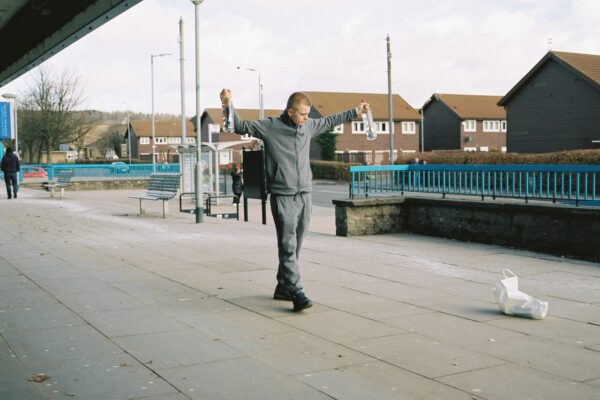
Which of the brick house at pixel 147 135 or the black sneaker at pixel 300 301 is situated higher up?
the brick house at pixel 147 135

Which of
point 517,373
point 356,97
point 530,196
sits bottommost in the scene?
point 517,373

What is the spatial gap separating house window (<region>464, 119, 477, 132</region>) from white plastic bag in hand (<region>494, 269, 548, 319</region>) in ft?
234

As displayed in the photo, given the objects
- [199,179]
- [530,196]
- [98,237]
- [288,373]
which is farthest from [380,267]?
[199,179]

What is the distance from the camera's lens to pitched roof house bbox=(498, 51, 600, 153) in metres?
42.5

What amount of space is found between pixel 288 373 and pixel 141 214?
14171 millimetres

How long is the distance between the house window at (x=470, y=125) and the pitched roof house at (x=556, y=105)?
27088 millimetres

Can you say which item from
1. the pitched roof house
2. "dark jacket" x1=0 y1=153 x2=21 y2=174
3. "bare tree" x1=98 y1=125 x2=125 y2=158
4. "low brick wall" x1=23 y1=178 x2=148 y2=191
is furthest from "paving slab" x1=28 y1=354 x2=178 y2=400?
"bare tree" x1=98 y1=125 x2=125 y2=158

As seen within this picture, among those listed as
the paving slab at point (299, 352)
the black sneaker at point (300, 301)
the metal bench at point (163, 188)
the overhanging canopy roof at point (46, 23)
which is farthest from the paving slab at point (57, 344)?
the metal bench at point (163, 188)

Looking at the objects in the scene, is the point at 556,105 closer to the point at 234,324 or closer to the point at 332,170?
the point at 332,170

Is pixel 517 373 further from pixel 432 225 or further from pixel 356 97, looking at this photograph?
pixel 356 97

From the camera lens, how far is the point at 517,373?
443 centimetres

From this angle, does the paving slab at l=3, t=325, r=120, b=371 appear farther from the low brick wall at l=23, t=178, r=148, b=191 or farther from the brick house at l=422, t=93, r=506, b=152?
the brick house at l=422, t=93, r=506, b=152

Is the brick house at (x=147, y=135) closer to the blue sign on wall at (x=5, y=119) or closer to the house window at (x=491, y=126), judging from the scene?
the house window at (x=491, y=126)

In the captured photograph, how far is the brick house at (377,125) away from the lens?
2945 inches
